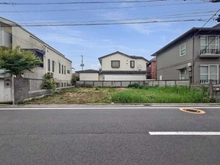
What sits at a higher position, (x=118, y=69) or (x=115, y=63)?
(x=115, y=63)

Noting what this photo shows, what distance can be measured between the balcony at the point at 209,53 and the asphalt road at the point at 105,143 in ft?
42.8

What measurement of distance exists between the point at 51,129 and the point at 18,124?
1.28m

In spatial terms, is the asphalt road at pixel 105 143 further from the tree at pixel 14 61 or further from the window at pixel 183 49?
the window at pixel 183 49

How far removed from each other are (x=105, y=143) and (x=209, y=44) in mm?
17338

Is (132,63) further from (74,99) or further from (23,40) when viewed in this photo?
(74,99)

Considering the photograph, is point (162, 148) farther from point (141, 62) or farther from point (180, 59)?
point (141, 62)

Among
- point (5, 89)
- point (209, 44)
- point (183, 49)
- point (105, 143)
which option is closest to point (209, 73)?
point (209, 44)

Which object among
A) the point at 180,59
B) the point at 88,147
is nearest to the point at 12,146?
the point at 88,147

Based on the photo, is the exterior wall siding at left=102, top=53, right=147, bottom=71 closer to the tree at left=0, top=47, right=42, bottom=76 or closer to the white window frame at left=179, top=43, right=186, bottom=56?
the white window frame at left=179, top=43, right=186, bottom=56

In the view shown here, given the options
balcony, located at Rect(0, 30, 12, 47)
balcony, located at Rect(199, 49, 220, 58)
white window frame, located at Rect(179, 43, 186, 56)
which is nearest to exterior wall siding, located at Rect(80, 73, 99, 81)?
white window frame, located at Rect(179, 43, 186, 56)

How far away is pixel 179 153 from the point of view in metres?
3.11

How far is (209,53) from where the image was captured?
16.5m

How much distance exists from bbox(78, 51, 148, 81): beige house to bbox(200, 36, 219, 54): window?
40.4 feet

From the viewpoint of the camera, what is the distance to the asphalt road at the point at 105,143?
2875 millimetres
